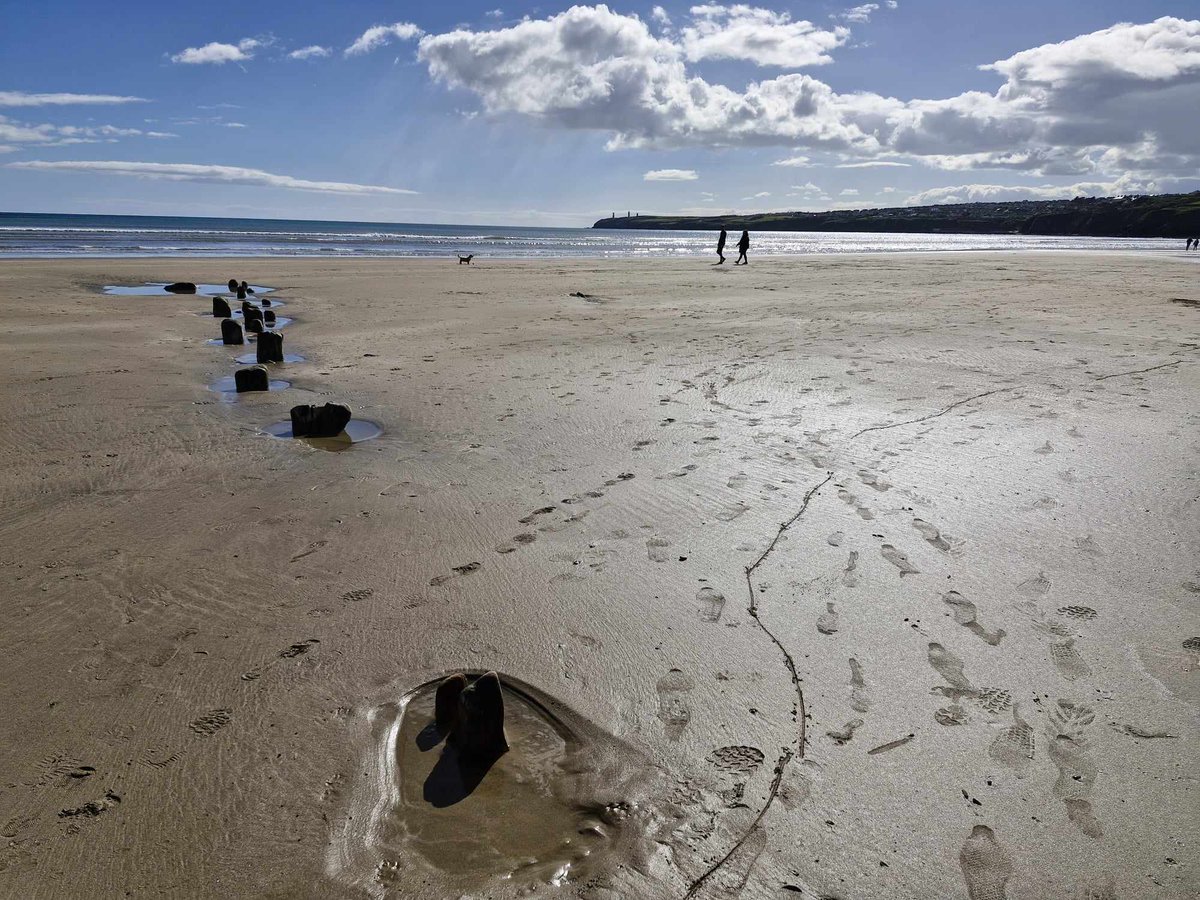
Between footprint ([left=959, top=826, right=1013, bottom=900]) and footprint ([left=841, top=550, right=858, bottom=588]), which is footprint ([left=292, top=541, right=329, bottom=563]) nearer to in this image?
footprint ([left=841, top=550, right=858, bottom=588])

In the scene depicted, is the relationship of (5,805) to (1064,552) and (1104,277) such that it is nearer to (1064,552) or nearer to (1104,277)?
(1064,552)

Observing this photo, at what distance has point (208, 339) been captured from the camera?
429 inches

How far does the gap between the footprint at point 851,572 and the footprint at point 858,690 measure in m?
0.66

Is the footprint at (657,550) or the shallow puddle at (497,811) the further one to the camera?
the footprint at (657,550)

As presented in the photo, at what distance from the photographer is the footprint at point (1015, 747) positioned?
7.95 feet

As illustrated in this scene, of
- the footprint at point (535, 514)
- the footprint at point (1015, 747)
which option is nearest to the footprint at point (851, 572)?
the footprint at point (1015, 747)

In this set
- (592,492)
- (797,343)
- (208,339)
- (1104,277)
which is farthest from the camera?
(1104,277)

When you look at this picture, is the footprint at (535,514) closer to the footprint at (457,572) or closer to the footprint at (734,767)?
the footprint at (457,572)

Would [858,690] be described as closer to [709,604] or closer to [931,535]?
[709,604]

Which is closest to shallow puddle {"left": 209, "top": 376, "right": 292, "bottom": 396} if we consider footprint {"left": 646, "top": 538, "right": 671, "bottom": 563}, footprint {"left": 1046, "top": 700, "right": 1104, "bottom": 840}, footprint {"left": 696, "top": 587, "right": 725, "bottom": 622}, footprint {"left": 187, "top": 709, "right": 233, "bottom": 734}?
footprint {"left": 646, "top": 538, "right": 671, "bottom": 563}

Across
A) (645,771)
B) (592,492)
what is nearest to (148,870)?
(645,771)

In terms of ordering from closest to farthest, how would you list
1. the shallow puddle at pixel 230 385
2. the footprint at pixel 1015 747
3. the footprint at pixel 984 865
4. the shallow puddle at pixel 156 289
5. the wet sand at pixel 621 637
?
the footprint at pixel 984 865 → the wet sand at pixel 621 637 → the footprint at pixel 1015 747 → the shallow puddle at pixel 230 385 → the shallow puddle at pixel 156 289

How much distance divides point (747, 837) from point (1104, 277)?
23.2m

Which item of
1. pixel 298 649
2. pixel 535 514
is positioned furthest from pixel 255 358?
pixel 298 649
